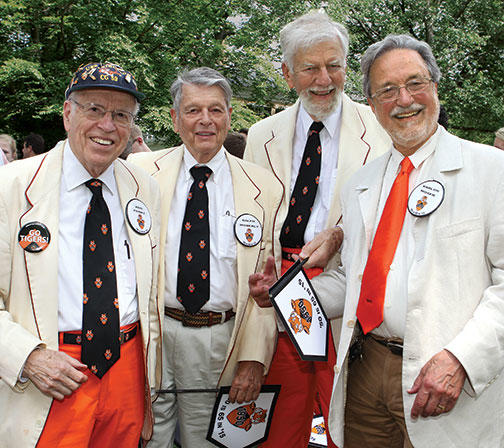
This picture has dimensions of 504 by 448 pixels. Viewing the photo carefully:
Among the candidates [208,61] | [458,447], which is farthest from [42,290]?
[208,61]

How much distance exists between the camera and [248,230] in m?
2.85

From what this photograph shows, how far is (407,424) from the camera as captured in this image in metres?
2.10

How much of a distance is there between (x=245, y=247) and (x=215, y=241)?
0.17m

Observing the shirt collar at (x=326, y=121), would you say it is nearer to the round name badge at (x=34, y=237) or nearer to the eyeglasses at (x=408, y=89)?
the eyeglasses at (x=408, y=89)

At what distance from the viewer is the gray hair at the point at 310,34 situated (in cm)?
304

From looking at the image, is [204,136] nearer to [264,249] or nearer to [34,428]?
[264,249]

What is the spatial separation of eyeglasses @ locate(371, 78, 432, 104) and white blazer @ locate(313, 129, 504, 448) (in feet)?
1.11

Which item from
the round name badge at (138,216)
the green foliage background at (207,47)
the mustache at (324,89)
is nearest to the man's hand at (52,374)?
the round name badge at (138,216)

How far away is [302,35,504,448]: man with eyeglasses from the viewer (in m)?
1.90

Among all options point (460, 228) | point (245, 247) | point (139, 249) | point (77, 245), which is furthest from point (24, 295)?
point (460, 228)

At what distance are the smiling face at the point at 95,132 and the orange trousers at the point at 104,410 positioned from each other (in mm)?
820

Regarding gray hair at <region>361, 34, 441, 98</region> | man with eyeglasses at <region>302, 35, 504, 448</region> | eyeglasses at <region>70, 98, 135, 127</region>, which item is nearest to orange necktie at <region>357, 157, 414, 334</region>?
man with eyeglasses at <region>302, 35, 504, 448</region>

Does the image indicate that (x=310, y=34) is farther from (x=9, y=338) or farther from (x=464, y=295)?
(x=9, y=338)

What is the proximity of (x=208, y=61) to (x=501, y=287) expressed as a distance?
1414 centimetres
